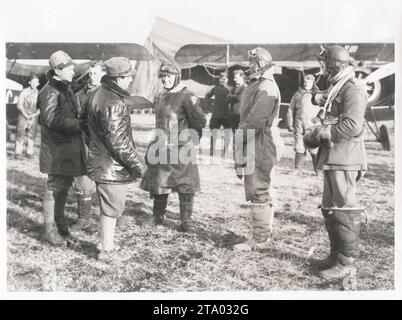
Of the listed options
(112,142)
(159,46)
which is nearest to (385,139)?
(159,46)

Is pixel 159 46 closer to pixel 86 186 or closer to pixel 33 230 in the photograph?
pixel 86 186

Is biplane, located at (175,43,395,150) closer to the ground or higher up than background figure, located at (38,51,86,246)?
higher up

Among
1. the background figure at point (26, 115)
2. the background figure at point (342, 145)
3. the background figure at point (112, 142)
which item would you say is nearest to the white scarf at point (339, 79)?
the background figure at point (342, 145)

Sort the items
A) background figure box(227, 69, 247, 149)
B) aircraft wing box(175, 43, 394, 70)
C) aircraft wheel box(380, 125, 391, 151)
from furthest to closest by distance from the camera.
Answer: background figure box(227, 69, 247, 149)
aircraft wheel box(380, 125, 391, 151)
aircraft wing box(175, 43, 394, 70)

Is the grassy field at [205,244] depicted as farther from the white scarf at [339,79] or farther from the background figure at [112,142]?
the white scarf at [339,79]

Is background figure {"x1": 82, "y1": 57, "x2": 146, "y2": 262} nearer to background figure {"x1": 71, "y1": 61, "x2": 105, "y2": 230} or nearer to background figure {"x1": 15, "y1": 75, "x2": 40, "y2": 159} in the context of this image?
background figure {"x1": 71, "y1": 61, "x2": 105, "y2": 230}

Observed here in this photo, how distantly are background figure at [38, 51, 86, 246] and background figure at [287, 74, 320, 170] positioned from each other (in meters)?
2.43

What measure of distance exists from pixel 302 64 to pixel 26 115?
10.8 feet

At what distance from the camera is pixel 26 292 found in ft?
13.6

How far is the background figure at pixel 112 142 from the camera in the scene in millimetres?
3604

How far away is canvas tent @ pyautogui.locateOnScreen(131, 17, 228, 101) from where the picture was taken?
14.3ft

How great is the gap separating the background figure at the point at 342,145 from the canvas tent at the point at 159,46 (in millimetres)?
1343

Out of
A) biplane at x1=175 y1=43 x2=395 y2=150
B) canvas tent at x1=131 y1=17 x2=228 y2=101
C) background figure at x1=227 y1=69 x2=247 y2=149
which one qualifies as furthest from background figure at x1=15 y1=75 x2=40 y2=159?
background figure at x1=227 y1=69 x2=247 y2=149
